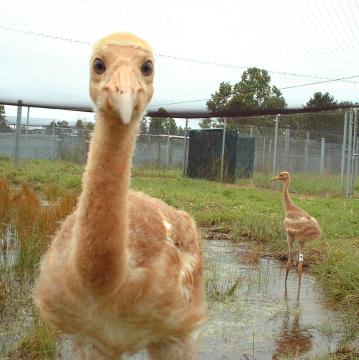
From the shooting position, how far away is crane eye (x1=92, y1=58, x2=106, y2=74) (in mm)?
2562

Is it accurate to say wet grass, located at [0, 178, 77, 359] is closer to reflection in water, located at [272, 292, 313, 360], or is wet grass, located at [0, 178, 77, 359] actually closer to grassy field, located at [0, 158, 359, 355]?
grassy field, located at [0, 158, 359, 355]

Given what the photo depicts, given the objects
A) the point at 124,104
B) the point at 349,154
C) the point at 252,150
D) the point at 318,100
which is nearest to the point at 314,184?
the point at 349,154

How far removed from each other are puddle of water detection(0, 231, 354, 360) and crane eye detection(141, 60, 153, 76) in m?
2.36

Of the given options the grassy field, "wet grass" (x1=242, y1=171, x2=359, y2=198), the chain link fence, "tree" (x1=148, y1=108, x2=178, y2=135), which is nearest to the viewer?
the grassy field

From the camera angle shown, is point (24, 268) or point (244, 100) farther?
point (244, 100)

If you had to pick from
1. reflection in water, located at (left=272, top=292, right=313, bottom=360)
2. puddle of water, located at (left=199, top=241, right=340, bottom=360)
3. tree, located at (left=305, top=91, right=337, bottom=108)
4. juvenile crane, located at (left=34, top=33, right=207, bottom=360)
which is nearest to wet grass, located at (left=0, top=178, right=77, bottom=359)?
juvenile crane, located at (left=34, top=33, right=207, bottom=360)

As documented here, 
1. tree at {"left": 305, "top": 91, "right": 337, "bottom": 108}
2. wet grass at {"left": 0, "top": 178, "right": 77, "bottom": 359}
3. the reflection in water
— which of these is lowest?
the reflection in water

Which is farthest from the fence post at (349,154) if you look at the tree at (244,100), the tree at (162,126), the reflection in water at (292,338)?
the reflection in water at (292,338)

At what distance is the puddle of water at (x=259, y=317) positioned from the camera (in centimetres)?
459

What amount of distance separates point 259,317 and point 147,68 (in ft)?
10.7

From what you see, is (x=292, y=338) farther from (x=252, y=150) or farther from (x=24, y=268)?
(x=252, y=150)

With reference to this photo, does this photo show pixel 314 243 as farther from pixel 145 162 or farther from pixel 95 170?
pixel 145 162

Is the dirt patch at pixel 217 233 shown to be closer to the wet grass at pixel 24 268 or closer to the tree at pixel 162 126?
the wet grass at pixel 24 268

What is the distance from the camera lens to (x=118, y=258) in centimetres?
266
